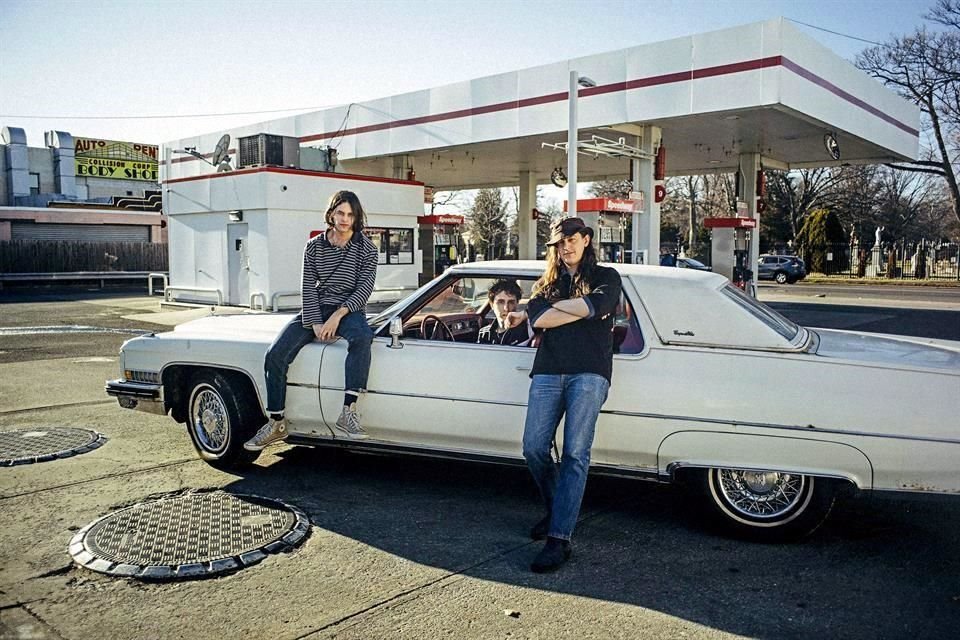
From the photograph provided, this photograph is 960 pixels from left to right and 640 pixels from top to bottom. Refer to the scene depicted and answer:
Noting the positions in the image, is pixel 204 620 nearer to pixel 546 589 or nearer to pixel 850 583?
pixel 546 589

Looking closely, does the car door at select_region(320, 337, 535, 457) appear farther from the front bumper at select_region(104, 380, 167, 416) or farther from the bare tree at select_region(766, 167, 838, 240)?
the bare tree at select_region(766, 167, 838, 240)

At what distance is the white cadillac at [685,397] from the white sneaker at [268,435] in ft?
0.37

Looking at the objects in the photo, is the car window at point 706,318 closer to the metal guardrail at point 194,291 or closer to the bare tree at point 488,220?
the metal guardrail at point 194,291

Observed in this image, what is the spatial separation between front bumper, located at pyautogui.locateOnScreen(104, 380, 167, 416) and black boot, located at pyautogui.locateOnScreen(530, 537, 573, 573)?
327 centimetres

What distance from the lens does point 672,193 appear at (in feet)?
215

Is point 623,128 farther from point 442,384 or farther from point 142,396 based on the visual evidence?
point 442,384

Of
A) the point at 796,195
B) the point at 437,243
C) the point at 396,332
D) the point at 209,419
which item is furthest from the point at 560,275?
the point at 796,195

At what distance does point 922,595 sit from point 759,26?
1357 centimetres

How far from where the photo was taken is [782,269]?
39844 millimetres

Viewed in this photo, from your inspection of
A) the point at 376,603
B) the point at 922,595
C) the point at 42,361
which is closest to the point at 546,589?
the point at 376,603

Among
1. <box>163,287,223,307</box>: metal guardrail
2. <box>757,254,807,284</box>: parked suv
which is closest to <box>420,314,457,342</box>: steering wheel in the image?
<box>163,287,223,307</box>: metal guardrail

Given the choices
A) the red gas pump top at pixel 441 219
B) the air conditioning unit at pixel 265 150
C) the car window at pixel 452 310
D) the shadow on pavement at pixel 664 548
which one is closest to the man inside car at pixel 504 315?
the car window at pixel 452 310

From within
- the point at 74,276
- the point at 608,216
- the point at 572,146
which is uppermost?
the point at 572,146

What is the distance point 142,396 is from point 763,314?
434 cm
